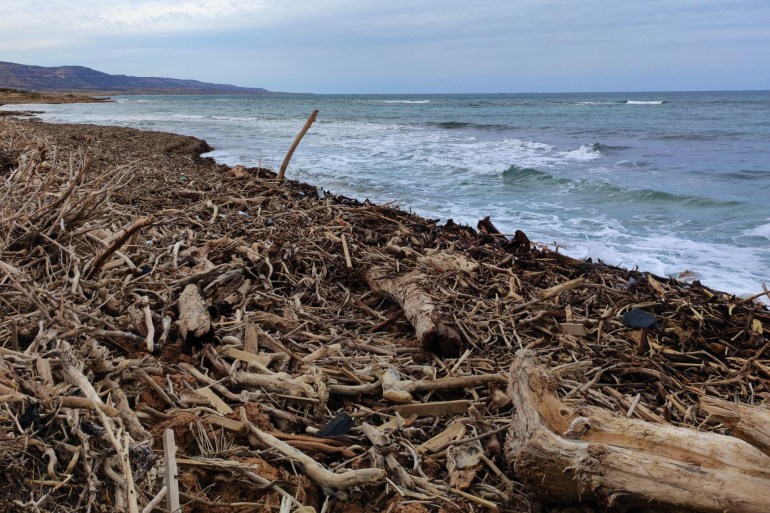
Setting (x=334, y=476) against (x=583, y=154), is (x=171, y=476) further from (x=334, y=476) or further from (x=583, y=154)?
(x=583, y=154)

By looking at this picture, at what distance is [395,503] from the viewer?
2156 mm

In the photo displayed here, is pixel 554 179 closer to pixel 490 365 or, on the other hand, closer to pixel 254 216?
pixel 254 216

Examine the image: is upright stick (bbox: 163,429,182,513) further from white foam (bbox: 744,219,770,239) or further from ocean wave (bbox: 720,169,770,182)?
ocean wave (bbox: 720,169,770,182)

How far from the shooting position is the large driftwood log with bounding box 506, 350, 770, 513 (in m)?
1.87

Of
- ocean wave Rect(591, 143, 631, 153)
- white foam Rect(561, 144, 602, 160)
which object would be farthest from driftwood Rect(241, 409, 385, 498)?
ocean wave Rect(591, 143, 631, 153)

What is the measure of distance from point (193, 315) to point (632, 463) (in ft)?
7.75

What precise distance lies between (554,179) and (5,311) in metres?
13.6

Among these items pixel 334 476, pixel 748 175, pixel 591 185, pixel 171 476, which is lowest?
pixel 334 476

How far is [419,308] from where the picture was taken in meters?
3.65

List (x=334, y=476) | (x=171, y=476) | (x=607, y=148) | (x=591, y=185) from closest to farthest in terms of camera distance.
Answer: (x=171, y=476) → (x=334, y=476) → (x=591, y=185) → (x=607, y=148)

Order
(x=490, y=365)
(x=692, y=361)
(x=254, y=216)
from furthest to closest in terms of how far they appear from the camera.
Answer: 1. (x=254, y=216)
2. (x=692, y=361)
3. (x=490, y=365)

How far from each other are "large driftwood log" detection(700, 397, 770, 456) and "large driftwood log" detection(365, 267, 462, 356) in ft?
5.01

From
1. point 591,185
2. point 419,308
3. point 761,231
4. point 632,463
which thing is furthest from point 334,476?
point 591,185

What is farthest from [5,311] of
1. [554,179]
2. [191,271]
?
[554,179]
